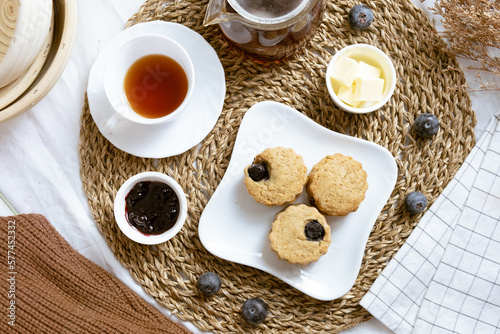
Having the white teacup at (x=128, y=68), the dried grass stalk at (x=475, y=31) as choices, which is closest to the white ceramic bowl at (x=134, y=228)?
the white teacup at (x=128, y=68)

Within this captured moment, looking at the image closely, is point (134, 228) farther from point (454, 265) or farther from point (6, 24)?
point (454, 265)

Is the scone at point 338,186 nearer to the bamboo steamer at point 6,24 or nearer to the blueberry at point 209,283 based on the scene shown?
the blueberry at point 209,283

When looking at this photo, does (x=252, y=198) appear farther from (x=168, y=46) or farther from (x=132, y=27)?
(x=132, y=27)

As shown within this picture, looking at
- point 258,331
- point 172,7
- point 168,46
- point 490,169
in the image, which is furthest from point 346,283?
point 172,7

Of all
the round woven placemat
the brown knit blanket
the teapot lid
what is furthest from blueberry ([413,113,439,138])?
the brown knit blanket

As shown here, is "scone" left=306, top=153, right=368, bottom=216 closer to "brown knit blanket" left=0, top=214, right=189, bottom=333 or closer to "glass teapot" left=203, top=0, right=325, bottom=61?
"glass teapot" left=203, top=0, right=325, bottom=61

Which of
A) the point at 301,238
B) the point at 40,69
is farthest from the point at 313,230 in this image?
the point at 40,69

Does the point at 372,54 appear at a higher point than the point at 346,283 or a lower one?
higher
